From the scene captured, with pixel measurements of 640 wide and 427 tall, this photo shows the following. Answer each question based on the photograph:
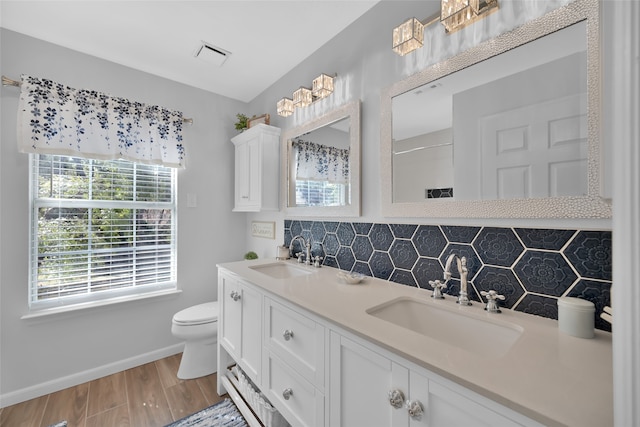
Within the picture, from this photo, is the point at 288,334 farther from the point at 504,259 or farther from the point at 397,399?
the point at 504,259

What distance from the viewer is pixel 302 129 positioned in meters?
2.09

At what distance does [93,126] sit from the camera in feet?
6.59

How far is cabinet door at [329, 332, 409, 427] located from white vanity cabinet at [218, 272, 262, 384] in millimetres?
594

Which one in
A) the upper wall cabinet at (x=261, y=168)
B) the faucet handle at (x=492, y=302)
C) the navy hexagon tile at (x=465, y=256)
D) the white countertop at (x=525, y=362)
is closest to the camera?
the white countertop at (x=525, y=362)

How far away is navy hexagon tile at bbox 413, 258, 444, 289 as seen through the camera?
130cm

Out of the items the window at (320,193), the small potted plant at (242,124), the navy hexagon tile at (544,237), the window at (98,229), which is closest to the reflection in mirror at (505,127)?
the navy hexagon tile at (544,237)

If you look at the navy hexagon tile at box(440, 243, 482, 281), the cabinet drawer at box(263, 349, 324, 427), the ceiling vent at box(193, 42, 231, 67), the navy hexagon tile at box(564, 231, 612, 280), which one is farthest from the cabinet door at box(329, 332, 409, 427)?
the ceiling vent at box(193, 42, 231, 67)

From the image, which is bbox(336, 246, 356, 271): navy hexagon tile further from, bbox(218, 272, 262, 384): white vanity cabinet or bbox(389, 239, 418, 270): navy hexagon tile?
bbox(218, 272, 262, 384): white vanity cabinet

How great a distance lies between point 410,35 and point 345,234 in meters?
1.15

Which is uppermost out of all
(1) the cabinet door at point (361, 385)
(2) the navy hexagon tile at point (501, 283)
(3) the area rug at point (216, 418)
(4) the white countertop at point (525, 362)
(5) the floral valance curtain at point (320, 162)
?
(5) the floral valance curtain at point (320, 162)

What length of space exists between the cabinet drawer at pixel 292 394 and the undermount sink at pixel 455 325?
43 cm

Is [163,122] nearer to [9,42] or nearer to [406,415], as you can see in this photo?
[9,42]

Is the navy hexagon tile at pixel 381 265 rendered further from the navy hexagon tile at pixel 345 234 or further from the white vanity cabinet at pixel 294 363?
the white vanity cabinet at pixel 294 363

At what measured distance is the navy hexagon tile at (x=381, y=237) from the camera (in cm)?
153
